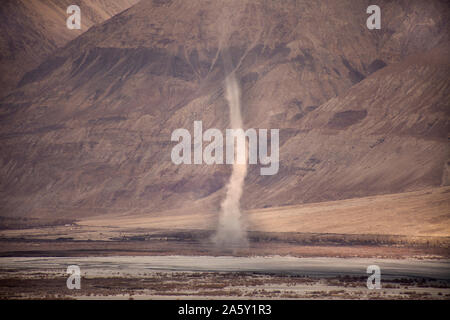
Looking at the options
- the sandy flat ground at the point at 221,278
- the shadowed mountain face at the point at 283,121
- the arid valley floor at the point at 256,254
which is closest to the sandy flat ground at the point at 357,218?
the arid valley floor at the point at 256,254

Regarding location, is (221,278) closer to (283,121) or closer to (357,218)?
(357,218)

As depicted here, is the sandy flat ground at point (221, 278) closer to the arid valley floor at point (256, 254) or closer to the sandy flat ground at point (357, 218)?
the arid valley floor at point (256, 254)

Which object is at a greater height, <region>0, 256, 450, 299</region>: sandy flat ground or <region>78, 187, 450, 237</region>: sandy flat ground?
<region>78, 187, 450, 237</region>: sandy flat ground

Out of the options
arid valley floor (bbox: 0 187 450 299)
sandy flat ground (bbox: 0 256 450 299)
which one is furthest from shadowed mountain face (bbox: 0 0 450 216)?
sandy flat ground (bbox: 0 256 450 299)

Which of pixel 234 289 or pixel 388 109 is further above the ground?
pixel 388 109

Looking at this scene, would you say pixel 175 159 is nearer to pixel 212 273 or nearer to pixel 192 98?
pixel 192 98

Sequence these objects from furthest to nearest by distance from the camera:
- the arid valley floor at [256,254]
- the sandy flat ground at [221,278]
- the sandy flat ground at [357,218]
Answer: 1. the sandy flat ground at [357,218]
2. the arid valley floor at [256,254]
3. the sandy flat ground at [221,278]

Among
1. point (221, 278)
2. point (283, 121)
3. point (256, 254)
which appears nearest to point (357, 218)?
point (256, 254)

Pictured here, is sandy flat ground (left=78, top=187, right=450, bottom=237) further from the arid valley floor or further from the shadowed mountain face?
the shadowed mountain face
